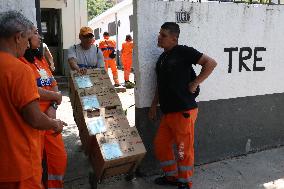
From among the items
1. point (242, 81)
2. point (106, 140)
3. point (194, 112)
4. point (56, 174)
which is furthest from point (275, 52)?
point (56, 174)

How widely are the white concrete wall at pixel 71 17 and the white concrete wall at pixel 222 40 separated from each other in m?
8.36

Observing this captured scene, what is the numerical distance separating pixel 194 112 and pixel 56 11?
32.1ft

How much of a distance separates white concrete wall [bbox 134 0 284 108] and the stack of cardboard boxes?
0.51 meters

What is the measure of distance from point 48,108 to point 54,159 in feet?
1.76

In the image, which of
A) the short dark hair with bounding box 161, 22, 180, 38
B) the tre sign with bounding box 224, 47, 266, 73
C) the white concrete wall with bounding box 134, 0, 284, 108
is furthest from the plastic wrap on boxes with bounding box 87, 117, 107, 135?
the tre sign with bounding box 224, 47, 266, 73

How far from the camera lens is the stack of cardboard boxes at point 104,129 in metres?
3.62

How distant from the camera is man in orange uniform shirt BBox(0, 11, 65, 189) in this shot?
209cm

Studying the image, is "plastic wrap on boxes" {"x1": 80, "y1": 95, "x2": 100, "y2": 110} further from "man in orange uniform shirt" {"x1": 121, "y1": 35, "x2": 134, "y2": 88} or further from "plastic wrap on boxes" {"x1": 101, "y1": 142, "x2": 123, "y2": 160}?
"man in orange uniform shirt" {"x1": 121, "y1": 35, "x2": 134, "y2": 88}

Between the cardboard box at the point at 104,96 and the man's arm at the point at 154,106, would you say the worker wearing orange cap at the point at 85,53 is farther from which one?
the man's arm at the point at 154,106

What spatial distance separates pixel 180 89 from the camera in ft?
12.8

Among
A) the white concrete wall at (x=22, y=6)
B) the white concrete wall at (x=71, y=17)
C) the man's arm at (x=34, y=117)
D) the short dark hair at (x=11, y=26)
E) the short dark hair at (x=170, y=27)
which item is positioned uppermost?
the white concrete wall at (x=71, y=17)

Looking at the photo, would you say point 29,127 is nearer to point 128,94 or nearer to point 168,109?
point 168,109

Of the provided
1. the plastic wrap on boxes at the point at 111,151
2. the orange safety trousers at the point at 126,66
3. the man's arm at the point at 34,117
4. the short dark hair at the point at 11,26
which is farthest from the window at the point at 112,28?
the man's arm at the point at 34,117

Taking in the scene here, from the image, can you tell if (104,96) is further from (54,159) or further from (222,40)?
(222,40)
